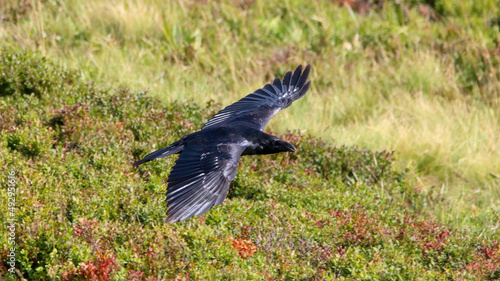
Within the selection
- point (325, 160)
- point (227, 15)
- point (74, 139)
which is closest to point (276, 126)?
point (325, 160)

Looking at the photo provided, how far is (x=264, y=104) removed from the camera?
591 centimetres

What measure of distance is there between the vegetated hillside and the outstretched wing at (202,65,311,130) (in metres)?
0.56

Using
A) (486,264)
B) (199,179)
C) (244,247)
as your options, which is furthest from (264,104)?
(486,264)

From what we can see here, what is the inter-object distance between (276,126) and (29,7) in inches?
164

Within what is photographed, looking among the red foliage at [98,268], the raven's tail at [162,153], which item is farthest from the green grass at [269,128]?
the raven's tail at [162,153]

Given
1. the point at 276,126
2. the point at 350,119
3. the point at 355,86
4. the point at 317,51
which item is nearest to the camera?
the point at 276,126

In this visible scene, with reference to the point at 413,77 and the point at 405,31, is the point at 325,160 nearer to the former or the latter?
the point at 413,77

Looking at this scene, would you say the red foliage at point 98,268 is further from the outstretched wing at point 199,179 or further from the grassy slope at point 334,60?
the grassy slope at point 334,60

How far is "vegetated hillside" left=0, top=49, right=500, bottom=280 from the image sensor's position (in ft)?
14.3

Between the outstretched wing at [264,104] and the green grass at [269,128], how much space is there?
55 cm

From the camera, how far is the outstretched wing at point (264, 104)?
561 cm

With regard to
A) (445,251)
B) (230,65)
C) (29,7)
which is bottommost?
(445,251)

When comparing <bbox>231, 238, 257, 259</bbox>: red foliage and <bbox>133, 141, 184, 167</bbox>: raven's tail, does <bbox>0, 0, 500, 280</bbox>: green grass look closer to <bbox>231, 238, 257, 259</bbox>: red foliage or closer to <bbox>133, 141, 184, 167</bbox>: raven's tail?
<bbox>231, 238, 257, 259</bbox>: red foliage

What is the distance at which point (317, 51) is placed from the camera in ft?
31.6
